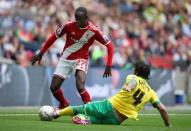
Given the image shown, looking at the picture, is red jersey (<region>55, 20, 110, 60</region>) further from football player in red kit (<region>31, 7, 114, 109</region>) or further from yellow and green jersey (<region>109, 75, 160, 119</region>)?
yellow and green jersey (<region>109, 75, 160, 119</region>)

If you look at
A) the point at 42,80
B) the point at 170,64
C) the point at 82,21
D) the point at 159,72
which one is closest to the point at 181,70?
the point at 170,64

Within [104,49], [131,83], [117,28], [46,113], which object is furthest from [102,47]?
[131,83]

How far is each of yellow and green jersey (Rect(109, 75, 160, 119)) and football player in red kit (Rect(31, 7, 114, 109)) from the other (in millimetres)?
2119

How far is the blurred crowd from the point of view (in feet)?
89.2

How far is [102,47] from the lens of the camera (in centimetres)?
2925

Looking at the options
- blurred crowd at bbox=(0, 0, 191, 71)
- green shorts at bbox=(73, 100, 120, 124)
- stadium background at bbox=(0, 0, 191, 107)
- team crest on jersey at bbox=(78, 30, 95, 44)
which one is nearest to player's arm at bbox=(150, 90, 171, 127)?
green shorts at bbox=(73, 100, 120, 124)

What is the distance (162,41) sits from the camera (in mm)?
33594

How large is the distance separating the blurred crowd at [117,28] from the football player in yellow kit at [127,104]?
33.7 ft

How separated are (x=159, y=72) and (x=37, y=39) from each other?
4.75 metres

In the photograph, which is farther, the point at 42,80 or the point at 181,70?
the point at 181,70

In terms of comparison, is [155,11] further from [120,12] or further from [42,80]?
[42,80]

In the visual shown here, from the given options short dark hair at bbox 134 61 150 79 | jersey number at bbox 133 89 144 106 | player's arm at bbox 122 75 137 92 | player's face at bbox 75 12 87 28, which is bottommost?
jersey number at bbox 133 89 144 106

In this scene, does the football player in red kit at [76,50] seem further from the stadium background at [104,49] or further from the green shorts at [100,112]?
the green shorts at [100,112]

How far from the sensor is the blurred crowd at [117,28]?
89.2 ft
